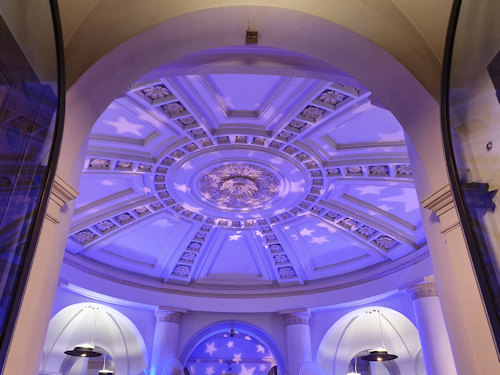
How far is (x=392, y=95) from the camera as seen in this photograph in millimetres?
4316

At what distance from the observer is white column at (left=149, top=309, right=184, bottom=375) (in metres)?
12.7

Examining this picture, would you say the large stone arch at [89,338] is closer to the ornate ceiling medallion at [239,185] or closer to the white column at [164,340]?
the white column at [164,340]

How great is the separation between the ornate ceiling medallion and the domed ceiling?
3 cm

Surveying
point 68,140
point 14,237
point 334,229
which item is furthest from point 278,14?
point 334,229

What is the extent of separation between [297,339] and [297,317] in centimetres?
64

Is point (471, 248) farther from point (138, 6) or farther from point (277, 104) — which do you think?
point (277, 104)

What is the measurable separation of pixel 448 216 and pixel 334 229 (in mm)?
8759

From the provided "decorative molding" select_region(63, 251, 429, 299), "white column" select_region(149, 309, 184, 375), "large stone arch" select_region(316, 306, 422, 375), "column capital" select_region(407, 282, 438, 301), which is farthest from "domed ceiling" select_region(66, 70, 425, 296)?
"large stone arch" select_region(316, 306, 422, 375)

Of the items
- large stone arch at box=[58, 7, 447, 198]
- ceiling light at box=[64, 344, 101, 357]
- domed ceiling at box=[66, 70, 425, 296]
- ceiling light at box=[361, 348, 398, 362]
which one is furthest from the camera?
ceiling light at box=[361, 348, 398, 362]

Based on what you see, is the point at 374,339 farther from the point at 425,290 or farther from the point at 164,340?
the point at 164,340

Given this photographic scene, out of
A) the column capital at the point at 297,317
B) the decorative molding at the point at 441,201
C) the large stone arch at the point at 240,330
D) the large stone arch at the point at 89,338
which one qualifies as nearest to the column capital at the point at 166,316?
the large stone arch at the point at 240,330

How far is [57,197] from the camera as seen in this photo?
Result: 3533 mm

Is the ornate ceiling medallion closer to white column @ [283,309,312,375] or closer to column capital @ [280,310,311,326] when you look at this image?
column capital @ [280,310,311,326]

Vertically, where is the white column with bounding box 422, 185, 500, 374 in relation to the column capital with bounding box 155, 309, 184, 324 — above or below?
below
